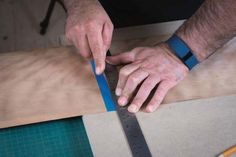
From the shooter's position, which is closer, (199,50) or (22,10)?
(199,50)

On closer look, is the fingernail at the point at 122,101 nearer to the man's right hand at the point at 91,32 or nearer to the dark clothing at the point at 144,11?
the man's right hand at the point at 91,32

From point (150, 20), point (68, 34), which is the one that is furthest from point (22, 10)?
point (68, 34)

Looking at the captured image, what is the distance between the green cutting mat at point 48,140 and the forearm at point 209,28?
0.44m

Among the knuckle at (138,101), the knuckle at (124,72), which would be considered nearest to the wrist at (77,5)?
the knuckle at (124,72)

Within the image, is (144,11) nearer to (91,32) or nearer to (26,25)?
(91,32)

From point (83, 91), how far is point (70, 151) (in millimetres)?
190

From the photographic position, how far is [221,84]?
1.02 metres

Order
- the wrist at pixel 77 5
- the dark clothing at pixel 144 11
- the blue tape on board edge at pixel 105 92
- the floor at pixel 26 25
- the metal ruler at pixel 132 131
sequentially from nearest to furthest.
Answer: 1. the metal ruler at pixel 132 131
2. the blue tape on board edge at pixel 105 92
3. the wrist at pixel 77 5
4. the dark clothing at pixel 144 11
5. the floor at pixel 26 25

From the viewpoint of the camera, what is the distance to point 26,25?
2348 mm

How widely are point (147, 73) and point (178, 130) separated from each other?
0.66ft

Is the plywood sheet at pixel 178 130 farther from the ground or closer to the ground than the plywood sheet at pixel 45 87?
farther from the ground

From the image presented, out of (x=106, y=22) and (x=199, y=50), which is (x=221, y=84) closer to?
(x=199, y=50)

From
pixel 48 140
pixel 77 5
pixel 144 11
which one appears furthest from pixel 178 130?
pixel 144 11

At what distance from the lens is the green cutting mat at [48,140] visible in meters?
0.82
